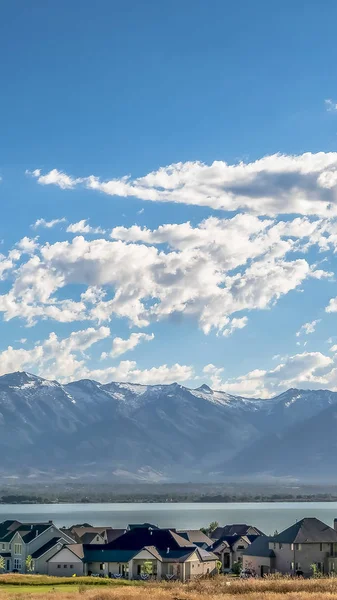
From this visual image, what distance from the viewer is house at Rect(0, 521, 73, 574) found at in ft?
294

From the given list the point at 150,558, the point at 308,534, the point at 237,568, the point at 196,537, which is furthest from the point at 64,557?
the point at 308,534

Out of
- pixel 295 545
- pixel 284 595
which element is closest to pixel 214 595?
pixel 284 595

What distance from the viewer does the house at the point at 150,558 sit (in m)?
83.2

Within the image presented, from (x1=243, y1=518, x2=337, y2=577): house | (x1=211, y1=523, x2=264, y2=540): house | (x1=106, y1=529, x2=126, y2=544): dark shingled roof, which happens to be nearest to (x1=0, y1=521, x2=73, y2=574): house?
(x1=106, y1=529, x2=126, y2=544): dark shingled roof

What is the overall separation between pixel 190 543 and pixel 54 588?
22247 millimetres

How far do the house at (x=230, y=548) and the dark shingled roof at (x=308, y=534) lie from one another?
9020mm

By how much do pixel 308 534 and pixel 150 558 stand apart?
14289 mm

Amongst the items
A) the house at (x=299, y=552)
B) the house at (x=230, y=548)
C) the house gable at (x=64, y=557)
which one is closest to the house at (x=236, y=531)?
the house at (x=230, y=548)

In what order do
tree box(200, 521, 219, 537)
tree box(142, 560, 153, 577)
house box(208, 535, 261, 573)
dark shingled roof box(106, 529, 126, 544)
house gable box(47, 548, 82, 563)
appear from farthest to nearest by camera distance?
tree box(200, 521, 219, 537) < dark shingled roof box(106, 529, 126, 544) < house box(208, 535, 261, 573) < house gable box(47, 548, 82, 563) < tree box(142, 560, 153, 577)

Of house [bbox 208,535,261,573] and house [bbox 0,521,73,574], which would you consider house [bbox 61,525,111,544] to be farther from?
house [bbox 208,535,261,573]

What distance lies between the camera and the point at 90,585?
73.4 m

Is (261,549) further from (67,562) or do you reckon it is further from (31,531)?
(31,531)

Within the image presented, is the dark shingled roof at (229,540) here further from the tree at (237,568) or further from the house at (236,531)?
the tree at (237,568)

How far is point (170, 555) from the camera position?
Answer: 84.4 meters
